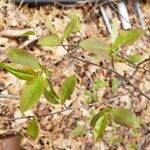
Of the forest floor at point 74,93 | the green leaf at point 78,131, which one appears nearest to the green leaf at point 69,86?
the forest floor at point 74,93

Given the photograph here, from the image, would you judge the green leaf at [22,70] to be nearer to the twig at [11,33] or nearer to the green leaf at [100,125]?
the green leaf at [100,125]

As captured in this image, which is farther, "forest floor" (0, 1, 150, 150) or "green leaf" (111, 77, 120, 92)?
"green leaf" (111, 77, 120, 92)

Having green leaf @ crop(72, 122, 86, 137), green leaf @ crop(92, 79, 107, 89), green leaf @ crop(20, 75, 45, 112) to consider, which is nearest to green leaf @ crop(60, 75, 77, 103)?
green leaf @ crop(20, 75, 45, 112)

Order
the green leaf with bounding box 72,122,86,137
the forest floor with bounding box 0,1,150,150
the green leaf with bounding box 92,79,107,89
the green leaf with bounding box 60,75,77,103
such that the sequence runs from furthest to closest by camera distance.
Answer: the green leaf with bounding box 92,79,107,89 → the green leaf with bounding box 72,122,86,137 → the forest floor with bounding box 0,1,150,150 → the green leaf with bounding box 60,75,77,103

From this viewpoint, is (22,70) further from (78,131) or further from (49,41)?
(78,131)

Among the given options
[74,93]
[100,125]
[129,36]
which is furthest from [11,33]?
[129,36]

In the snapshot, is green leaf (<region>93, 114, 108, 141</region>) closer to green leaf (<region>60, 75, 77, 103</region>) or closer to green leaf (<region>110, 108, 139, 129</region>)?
green leaf (<region>110, 108, 139, 129</region>)
